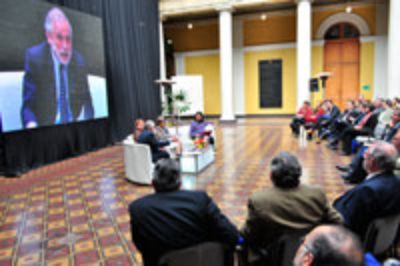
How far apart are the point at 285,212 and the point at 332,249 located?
0.83 m

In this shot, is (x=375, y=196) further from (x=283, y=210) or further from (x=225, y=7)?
(x=225, y=7)

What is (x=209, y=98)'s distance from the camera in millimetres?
16078

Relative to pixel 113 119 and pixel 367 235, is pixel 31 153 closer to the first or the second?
pixel 113 119

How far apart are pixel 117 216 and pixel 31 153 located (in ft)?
11.9

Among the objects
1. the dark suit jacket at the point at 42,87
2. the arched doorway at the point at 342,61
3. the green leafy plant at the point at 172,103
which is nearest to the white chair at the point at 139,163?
the dark suit jacket at the point at 42,87

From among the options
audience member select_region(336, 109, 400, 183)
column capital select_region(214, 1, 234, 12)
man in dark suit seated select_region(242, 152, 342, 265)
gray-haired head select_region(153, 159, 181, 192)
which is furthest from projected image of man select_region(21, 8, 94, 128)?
column capital select_region(214, 1, 234, 12)

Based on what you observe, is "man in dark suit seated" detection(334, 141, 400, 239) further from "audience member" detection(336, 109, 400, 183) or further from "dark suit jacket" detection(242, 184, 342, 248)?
"audience member" detection(336, 109, 400, 183)

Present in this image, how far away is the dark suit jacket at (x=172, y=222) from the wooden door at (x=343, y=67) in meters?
13.9

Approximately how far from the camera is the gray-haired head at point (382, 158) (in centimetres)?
220

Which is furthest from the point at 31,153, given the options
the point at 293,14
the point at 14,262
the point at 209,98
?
the point at 293,14

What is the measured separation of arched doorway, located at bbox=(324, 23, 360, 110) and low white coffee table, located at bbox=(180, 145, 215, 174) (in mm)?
10018

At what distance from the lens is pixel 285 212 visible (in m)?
1.76

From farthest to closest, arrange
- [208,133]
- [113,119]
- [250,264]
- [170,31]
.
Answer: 1. [170,31]
2. [113,119]
3. [208,133]
4. [250,264]

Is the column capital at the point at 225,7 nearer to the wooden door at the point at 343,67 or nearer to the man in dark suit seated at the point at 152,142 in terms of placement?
the wooden door at the point at 343,67
